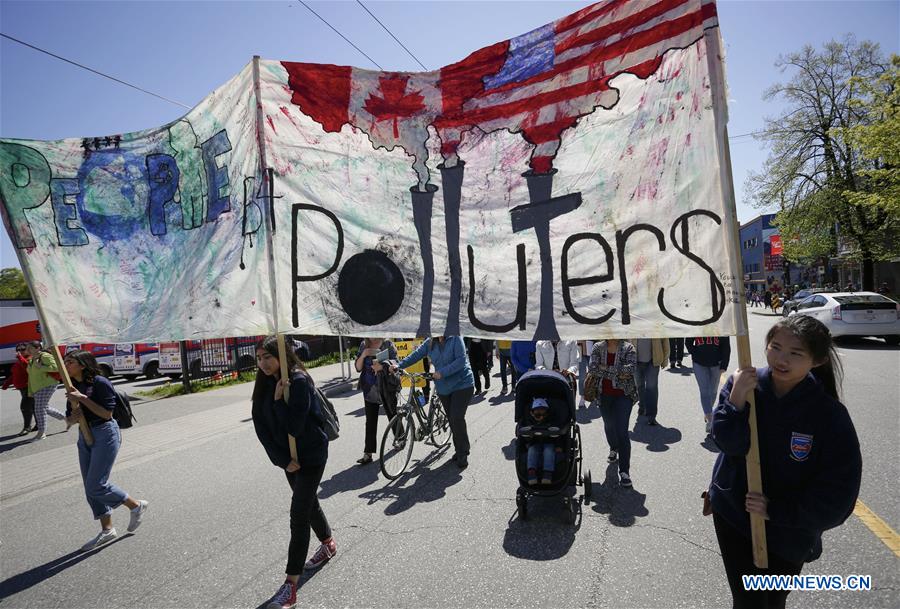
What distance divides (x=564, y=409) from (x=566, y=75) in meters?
3.09

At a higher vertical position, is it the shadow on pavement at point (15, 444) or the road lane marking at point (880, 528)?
the shadow on pavement at point (15, 444)

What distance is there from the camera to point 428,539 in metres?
4.19

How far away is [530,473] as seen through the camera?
14.4 feet

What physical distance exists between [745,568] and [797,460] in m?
0.59

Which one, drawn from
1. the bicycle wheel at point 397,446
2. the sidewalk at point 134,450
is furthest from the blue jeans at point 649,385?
the sidewalk at point 134,450

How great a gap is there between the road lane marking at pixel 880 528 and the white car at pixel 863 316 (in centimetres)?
1156

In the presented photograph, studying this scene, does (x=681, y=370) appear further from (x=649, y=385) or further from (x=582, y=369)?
(x=649, y=385)

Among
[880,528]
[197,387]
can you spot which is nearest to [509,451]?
[880,528]

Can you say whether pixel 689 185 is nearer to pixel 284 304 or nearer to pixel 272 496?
pixel 284 304

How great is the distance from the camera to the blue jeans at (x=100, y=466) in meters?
4.39

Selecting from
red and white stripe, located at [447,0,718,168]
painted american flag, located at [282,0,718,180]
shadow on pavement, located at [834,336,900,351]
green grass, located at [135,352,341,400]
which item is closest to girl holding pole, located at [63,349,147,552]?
painted american flag, located at [282,0,718,180]

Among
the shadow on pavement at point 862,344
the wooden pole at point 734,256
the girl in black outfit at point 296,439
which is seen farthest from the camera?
the shadow on pavement at point 862,344

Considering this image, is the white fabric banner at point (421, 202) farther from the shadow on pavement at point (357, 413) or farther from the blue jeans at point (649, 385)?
the shadow on pavement at point (357, 413)

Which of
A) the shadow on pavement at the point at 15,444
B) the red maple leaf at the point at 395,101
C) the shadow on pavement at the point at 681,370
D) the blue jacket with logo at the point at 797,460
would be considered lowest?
the shadow on pavement at the point at 15,444
